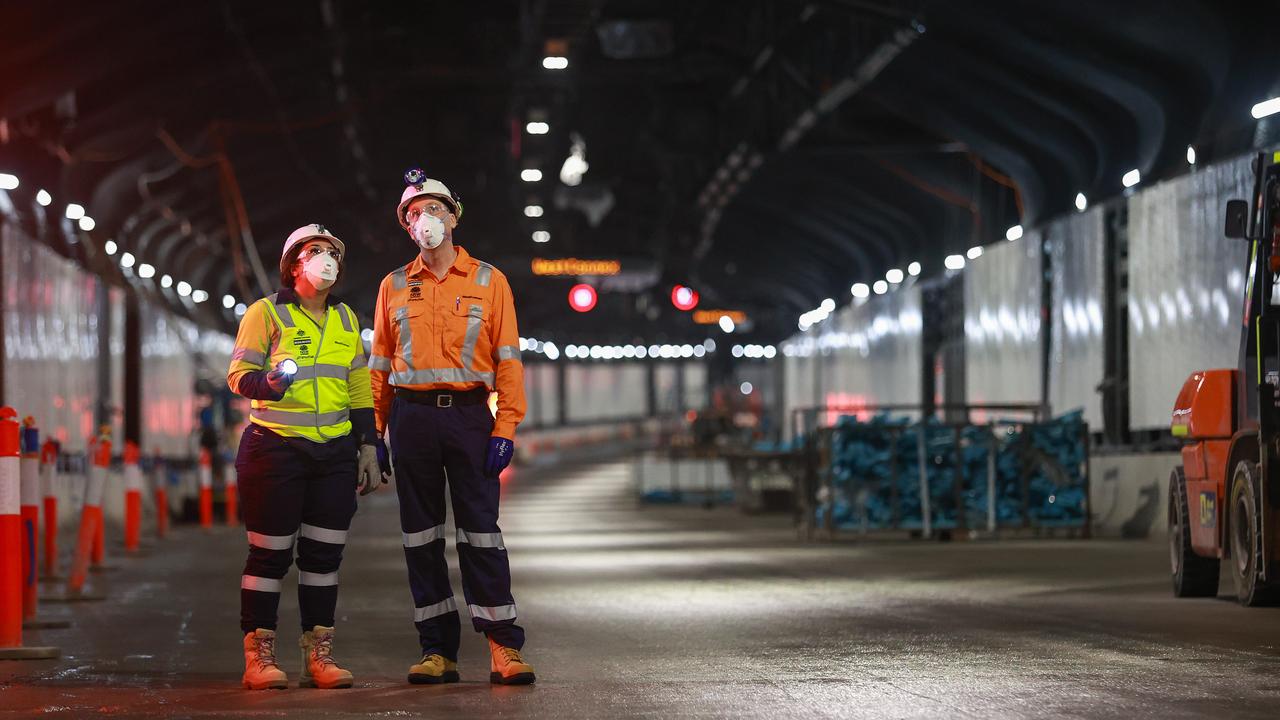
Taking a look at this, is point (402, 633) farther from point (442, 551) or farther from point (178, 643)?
point (442, 551)

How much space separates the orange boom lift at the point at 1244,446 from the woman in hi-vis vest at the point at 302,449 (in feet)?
17.4

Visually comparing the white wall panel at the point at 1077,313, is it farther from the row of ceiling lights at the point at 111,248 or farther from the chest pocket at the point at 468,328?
the chest pocket at the point at 468,328

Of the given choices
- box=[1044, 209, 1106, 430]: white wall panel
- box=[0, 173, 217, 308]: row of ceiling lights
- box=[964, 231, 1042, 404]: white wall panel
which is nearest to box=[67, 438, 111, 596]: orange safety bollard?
box=[0, 173, 217, 308]: row of ceiling lights

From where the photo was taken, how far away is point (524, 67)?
93.2 ft

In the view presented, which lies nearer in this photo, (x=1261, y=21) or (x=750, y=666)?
(x=750, y=666)

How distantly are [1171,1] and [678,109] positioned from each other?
14026 mm

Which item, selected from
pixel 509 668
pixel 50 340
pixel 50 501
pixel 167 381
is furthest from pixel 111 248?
pixel 509 668

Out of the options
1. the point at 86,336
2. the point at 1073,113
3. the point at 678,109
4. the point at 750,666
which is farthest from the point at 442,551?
the point at 678,109

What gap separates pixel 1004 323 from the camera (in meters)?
29.5

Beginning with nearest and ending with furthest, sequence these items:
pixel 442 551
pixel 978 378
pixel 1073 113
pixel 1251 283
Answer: pixel 442 551 < pixel 1251 283 < pixel 1073 113 < pixel 978 378

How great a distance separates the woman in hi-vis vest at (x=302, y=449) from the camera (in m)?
8.66

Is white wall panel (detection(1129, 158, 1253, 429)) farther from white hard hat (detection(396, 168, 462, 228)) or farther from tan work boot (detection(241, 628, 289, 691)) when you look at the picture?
tan work boot (detection(241, 628, 289, 691))

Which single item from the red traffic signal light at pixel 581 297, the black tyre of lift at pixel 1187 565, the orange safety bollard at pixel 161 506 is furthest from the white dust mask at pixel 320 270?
the red traffic signal light at pixel 581 297

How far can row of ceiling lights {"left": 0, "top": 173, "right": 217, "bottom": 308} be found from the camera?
26034mm
